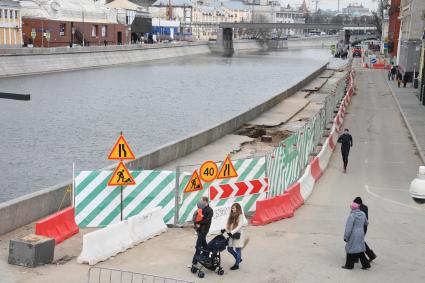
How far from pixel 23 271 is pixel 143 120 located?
36153 mm

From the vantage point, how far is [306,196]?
19.6 metres

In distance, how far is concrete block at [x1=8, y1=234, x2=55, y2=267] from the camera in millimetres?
12547

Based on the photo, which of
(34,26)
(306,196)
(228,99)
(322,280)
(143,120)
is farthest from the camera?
(34,26)

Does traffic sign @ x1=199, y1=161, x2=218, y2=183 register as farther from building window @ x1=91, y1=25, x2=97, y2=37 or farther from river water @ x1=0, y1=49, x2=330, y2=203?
building window @ x1=91, y1=25, x2=97, y2=37

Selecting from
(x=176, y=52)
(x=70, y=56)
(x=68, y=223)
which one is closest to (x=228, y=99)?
(x=70, y=56)

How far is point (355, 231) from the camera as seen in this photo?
500 inches

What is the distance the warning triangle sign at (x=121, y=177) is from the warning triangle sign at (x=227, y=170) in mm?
2549

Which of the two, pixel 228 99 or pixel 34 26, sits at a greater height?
pixel 34 26

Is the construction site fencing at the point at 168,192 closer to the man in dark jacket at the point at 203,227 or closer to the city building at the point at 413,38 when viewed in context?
the man in dark jacket at the point at 203,227

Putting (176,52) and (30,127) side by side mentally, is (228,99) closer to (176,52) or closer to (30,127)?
(30,127)

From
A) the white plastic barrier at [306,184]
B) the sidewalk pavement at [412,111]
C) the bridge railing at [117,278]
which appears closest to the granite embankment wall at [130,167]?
the bridge railing at [117,278]

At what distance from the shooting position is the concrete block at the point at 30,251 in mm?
12547

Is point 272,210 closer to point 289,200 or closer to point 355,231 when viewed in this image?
point 289,200

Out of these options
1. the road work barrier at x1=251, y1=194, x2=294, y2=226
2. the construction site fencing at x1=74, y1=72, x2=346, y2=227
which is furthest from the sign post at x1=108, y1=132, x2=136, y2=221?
the road work barrier at x1=251, y1=194, x2=294, y2=226
